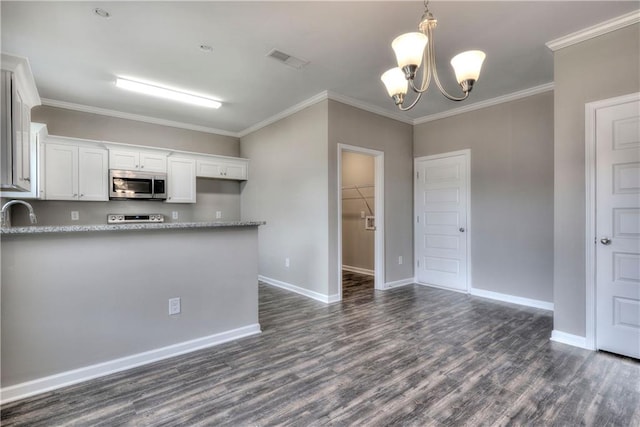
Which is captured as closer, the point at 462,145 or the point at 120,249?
the point at 120,249

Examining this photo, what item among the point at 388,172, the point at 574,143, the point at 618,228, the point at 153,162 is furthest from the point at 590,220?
the point at 153,162

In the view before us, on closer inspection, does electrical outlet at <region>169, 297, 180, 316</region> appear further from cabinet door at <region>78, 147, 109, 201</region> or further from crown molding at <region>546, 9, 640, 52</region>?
crown molding at <region>546, 9, 640, 52</region>

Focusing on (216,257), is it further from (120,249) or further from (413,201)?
(413,201)

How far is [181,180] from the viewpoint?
5133mm

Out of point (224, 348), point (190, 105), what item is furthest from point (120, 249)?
point (190, 105)

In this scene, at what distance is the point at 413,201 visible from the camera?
5.09 m

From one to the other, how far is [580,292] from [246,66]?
152 inches

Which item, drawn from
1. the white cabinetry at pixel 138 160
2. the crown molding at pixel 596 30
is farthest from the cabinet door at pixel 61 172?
the crown molding at pixel 596 30

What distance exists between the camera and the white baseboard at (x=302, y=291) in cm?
406

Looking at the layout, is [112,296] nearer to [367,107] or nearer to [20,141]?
[20,141]

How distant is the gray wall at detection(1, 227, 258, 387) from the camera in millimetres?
2018

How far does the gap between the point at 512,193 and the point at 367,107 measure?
7.40ft

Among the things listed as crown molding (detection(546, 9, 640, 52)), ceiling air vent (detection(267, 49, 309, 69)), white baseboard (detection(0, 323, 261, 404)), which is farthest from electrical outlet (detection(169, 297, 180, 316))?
crown molding (detection(546, 9, 640, 52))

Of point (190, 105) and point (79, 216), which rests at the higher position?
point (190, 105)
